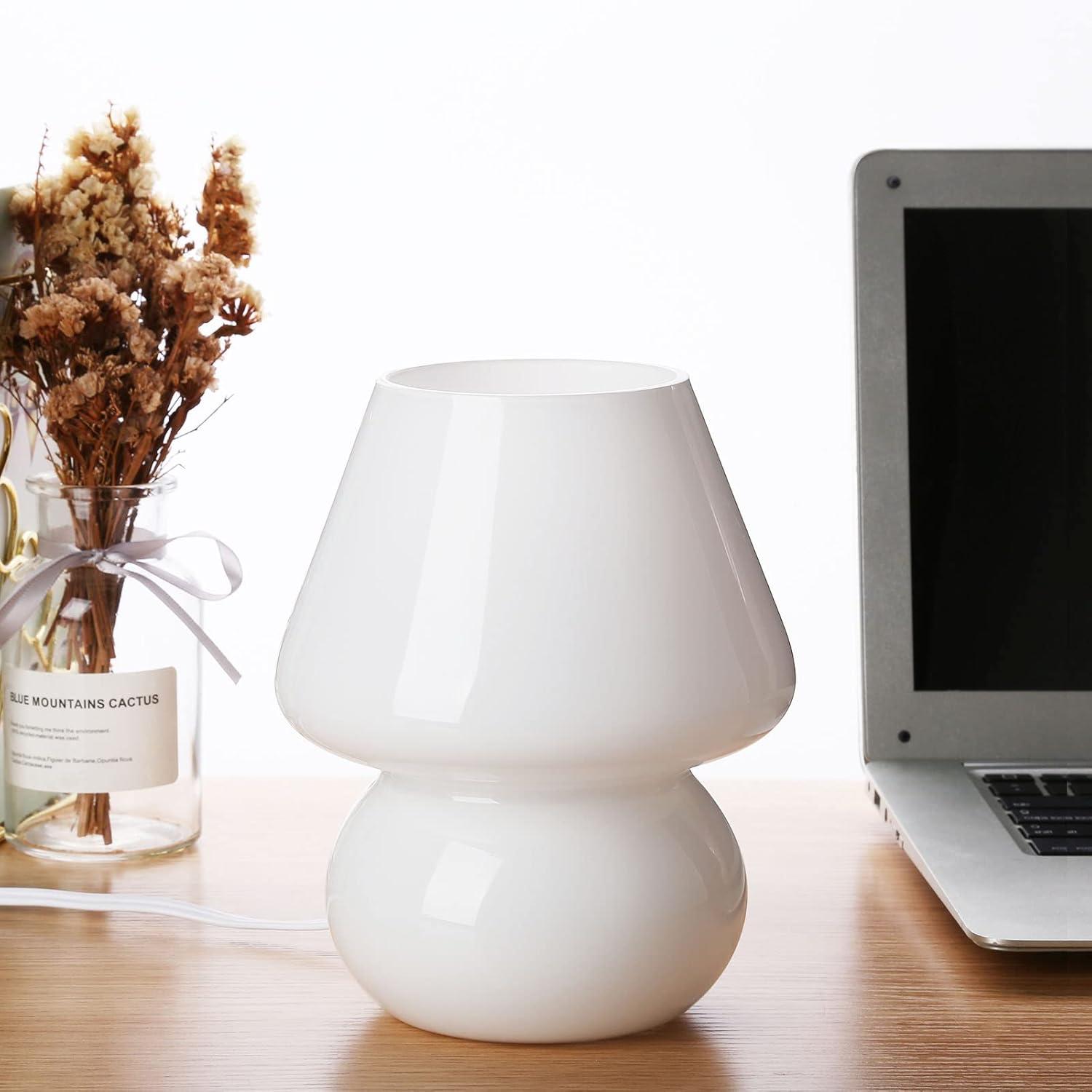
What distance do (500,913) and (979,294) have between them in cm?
45

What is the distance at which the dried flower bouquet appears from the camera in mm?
615

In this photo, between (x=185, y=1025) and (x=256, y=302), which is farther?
(x=256, y=302)

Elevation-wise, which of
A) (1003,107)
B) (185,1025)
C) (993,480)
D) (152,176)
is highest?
(1003,107)

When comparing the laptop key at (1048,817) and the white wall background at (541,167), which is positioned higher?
the white wall background at (541,167)

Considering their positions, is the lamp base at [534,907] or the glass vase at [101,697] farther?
the glass vase at [101,697]

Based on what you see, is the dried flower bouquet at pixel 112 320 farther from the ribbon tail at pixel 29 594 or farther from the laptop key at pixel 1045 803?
the laptop key at pixel 1045 803

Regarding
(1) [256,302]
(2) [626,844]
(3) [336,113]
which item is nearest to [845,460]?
(3) [336,113]

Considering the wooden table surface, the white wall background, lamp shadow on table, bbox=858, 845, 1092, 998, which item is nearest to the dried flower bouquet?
the wooden table surface

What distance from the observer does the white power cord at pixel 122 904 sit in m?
0.57

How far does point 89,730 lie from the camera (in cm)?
63

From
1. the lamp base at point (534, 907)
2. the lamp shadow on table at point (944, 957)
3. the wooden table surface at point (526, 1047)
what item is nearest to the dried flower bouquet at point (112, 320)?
the wooden table surface at point (526, 1047)

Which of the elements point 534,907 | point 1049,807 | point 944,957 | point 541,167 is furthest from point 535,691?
point 541,167

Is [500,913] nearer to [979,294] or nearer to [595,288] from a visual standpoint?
[979,294]

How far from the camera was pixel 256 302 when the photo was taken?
640 millimetres
